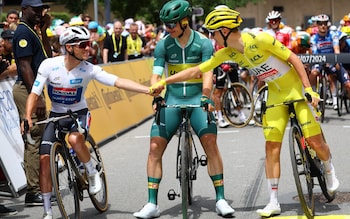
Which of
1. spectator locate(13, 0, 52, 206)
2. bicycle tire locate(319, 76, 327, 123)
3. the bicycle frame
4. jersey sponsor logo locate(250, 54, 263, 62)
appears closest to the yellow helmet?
jersey sponsor logo locate(250, 54, 263, 62)

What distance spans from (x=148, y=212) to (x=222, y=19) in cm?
195

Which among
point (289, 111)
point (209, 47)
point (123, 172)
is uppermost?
point (209, 47)

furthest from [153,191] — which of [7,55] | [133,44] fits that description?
[133,44]

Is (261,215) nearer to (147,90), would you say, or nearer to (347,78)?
(147,90)

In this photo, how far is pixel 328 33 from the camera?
15781mm

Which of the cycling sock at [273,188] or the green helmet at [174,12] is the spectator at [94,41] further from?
the cycling sock at [273,188]

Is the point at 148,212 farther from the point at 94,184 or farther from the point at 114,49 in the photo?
the point at 114,49

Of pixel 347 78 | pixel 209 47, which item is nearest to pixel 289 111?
pixel 209 47

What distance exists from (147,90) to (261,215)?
1.56m

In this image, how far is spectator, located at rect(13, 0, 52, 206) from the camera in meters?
8.39

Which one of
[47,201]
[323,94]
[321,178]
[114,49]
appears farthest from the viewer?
[114,49]

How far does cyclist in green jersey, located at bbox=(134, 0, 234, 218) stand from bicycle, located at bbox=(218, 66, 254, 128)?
6488mm

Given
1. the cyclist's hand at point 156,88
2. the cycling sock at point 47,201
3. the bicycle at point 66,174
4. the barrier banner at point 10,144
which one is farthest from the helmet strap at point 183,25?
the barrier banner at point 10,144

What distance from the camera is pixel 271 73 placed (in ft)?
24.4
